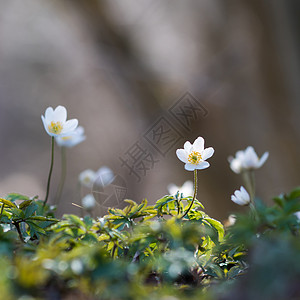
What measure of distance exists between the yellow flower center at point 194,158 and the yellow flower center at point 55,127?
32 centimetres

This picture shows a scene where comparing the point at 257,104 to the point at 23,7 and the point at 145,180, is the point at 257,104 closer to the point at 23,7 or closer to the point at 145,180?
the point at 145,180

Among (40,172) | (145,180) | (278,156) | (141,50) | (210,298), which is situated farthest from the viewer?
(40,172)

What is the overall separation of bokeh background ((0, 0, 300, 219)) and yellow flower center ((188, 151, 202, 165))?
2.16 m

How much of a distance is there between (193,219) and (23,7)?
4655 mm

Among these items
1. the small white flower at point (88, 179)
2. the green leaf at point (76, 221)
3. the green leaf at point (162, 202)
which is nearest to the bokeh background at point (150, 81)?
the small white flower at point (88, 179)

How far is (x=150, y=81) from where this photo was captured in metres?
3.64

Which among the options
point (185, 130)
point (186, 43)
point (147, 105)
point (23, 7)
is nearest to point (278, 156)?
point (185, 130)

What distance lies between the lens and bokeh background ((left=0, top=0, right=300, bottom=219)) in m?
3.12

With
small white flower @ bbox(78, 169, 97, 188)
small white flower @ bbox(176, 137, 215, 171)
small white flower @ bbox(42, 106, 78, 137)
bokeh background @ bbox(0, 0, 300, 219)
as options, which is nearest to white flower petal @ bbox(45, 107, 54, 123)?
small white flower @ bbox(42, 106, 78, 137)

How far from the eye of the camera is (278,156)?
3086mm

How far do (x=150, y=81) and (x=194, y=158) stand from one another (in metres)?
2.92

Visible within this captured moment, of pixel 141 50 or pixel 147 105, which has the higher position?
pixel 141 50

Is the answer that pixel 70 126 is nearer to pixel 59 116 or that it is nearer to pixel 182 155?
pixel 59 116

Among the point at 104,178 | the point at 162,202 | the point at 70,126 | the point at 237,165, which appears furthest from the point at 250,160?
the point at 104,178
